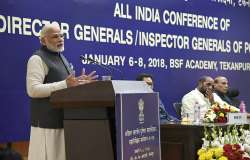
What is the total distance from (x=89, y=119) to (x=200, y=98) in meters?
3.72

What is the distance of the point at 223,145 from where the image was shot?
9.78ft

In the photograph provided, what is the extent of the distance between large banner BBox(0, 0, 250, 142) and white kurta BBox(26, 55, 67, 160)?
1492mm

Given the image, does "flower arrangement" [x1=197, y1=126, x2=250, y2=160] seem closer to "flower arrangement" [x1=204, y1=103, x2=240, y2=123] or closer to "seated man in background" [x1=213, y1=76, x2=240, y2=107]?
"flower arrangement" [x1=204, y1=103, x2=240, y2=123]

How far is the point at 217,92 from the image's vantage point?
21.2 ft

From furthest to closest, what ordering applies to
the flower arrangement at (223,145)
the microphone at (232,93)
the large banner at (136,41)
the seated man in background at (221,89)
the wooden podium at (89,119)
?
1. the microphone at (232,93)
2. the seated man in background at (221,89)
3. the large banner at (136,41)
4. the flower arrangement at (223,145)
5. the wooden podium at (89,119)

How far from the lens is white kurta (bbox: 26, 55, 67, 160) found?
2.86m

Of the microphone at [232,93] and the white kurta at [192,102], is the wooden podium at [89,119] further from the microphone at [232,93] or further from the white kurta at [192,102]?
the microphone at [232,93]

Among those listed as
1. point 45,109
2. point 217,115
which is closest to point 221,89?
point 217,115

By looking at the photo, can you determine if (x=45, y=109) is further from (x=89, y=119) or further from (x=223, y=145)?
(x=223, y=145)

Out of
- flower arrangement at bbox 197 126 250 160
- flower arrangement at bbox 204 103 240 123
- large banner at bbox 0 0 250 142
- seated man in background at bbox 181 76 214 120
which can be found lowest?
flower arrangement at bbox 197 126 250 160

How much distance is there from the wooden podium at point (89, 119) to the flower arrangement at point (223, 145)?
861mm

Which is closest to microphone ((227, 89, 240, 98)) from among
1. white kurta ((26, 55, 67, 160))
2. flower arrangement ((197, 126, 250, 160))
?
flower arrangement ((197, 126, 250, 160))

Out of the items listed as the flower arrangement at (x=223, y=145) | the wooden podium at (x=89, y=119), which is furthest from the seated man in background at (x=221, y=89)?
the wooden podium at (x=89, y=119)

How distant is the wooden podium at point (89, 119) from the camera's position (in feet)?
7.57
